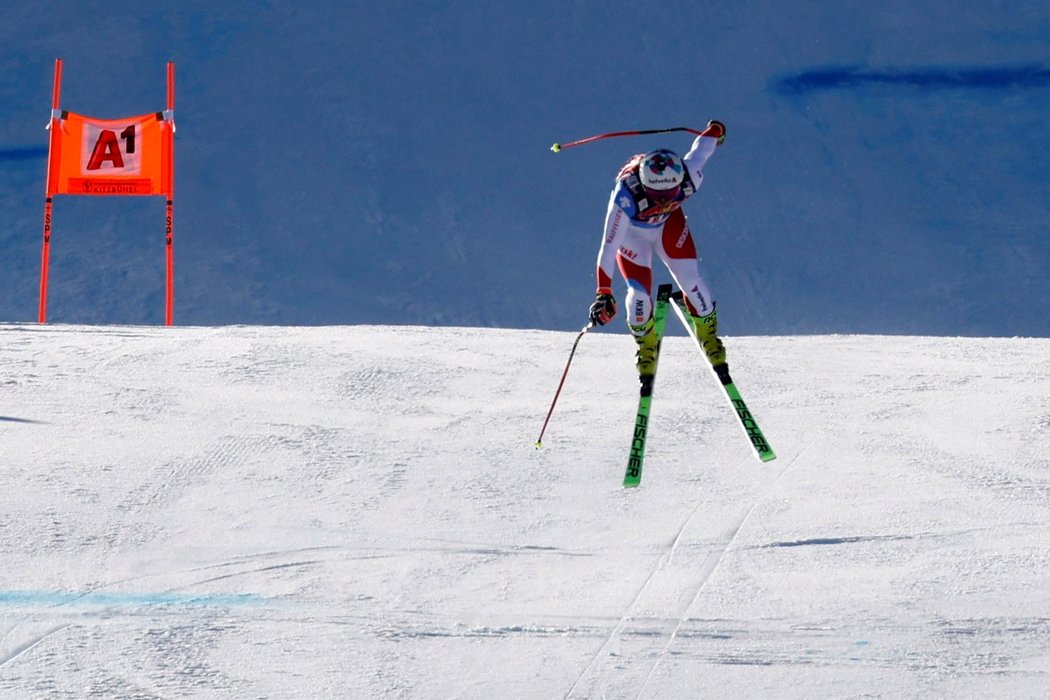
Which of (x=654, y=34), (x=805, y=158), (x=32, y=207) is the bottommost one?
(x=32, y=207)

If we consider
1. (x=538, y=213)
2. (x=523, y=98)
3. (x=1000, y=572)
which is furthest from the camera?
(x=523, y=98)

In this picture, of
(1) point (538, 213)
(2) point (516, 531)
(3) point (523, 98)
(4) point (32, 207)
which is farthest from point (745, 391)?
(4) point (32, 207)

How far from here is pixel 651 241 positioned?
562 centimetres

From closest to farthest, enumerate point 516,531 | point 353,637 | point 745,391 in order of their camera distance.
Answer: point 353,637
point 516,531
point 745,391

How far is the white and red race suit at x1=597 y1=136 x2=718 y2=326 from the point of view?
548 centimetres

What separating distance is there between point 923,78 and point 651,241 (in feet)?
48.9

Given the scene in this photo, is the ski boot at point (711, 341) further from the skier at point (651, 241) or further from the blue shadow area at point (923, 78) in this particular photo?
the blue shadow area at point (923, 78)

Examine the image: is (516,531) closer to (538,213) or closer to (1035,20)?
(538,213)

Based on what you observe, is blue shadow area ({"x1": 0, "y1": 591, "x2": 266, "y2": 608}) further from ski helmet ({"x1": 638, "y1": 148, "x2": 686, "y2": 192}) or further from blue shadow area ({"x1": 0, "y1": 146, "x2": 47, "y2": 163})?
blue shadow area ({"x1": 0, "y1": 146, "x2": 47, "y2": 163})

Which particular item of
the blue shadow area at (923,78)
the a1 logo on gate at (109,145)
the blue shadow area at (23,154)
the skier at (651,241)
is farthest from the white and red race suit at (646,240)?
the blue shadow area at (23,154)

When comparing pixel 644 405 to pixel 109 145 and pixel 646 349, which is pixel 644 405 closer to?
pixel 646 349

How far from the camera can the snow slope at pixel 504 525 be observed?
4.43 metres

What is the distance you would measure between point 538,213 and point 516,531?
12483mm

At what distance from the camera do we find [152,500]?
6.02 m
